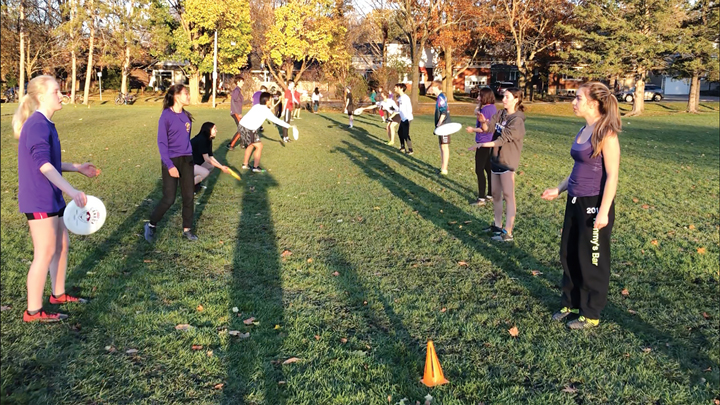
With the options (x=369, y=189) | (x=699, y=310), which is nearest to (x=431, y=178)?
(x=369, y=189)

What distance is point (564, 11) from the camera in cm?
4888

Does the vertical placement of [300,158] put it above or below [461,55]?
below

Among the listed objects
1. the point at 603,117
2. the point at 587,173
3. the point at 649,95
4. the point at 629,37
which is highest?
the point at 629,37

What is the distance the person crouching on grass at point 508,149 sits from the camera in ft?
22.7

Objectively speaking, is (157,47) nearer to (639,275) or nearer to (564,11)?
(564,11)

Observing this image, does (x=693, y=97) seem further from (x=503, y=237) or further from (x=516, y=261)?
(x=516, y=261)

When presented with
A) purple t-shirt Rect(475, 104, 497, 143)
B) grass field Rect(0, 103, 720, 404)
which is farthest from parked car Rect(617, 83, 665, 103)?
purple t-shirt Rect(475, 104, 497, 143)

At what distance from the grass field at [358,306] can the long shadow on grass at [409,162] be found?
0.70 metres

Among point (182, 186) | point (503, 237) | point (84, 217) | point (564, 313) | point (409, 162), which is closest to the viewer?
point (84, 217)

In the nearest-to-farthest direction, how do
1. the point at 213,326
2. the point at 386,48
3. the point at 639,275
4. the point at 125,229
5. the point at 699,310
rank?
the point at 213,326
the point at 699,310
the point at 639,275
the point at 125,229
the point at 386,48

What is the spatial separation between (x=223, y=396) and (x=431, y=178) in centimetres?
896

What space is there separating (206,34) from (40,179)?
44130mm

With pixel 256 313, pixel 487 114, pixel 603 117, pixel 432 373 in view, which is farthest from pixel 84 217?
pixel 487 114

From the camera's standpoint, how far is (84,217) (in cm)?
450
